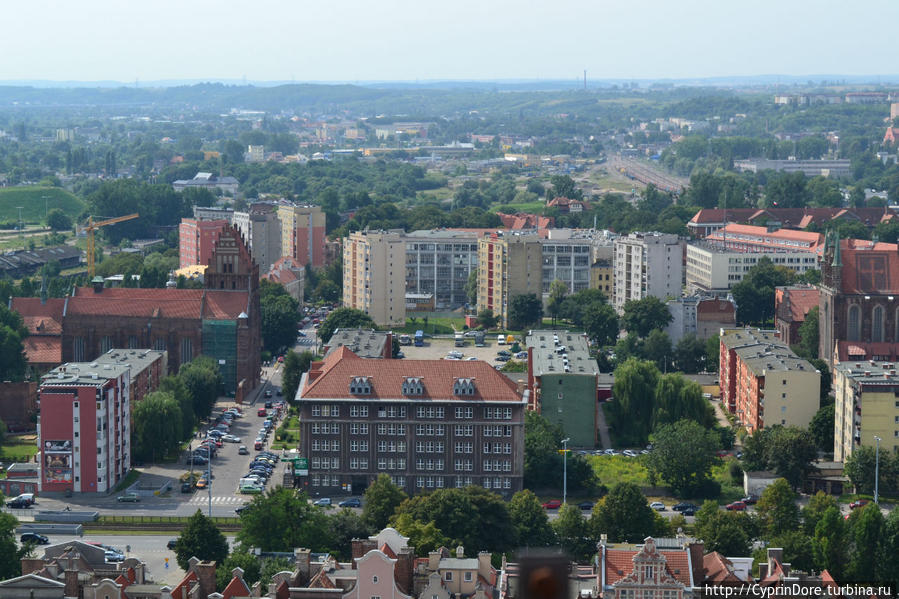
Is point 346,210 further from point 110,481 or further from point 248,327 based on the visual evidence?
point 110,481

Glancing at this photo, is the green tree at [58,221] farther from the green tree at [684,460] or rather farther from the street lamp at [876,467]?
the street lamp at [876,467]

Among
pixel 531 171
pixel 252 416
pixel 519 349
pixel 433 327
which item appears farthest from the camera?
pixel 531 171

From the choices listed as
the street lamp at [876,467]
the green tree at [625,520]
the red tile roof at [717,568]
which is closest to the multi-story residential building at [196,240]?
the street lamp at [876,467]

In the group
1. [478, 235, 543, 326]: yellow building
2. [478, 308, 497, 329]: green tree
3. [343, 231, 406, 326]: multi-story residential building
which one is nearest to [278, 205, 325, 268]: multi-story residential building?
[343, 231, 406, 326]: multi-story residential building

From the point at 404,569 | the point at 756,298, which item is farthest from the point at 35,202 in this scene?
the point at 404,569

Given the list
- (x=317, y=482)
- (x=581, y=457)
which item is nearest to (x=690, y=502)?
(x=581, y=457)
